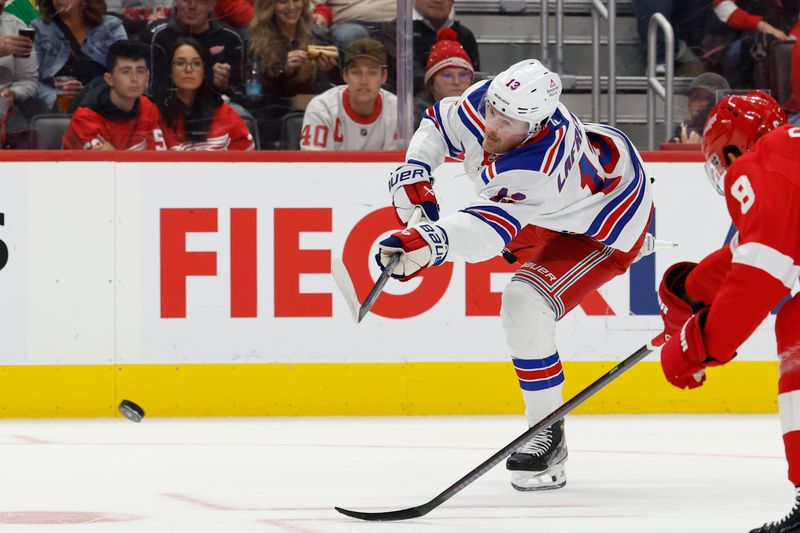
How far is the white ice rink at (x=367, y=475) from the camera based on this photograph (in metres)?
3.49

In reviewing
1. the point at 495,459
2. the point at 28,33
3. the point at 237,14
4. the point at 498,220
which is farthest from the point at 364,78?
the point at 495,459

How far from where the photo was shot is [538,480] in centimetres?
414

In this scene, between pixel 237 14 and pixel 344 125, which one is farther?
pixel 344 125

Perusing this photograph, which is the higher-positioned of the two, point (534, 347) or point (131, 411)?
point (534, 347)

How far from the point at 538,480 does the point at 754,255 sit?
1560mm

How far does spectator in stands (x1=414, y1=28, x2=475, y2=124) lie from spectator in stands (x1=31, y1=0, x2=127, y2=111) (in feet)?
4.07

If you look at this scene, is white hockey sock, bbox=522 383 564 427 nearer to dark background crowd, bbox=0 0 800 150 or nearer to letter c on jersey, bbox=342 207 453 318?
letter c on jersey, bbox=342 207 453 318

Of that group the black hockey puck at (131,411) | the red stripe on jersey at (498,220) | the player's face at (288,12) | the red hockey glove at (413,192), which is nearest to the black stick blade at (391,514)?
the red stripe on jersey at (498,220)

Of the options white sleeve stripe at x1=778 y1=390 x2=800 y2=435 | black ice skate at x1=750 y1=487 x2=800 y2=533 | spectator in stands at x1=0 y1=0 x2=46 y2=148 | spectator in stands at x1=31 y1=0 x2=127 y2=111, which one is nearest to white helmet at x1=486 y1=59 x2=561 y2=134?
white sleeve stripe at x1=778 y1=390 x2=800 y2=435

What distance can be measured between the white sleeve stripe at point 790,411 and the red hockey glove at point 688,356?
171mm

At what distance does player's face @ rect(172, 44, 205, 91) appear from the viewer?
5.81m

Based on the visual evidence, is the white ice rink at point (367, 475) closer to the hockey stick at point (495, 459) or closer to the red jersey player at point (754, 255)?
the hockey stick at point (495, 459)

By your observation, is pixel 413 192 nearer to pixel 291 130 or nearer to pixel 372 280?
pixel 372 280

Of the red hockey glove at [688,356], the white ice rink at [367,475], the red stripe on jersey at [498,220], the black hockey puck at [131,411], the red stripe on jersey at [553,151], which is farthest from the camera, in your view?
the black hockey puck at [131,411]
